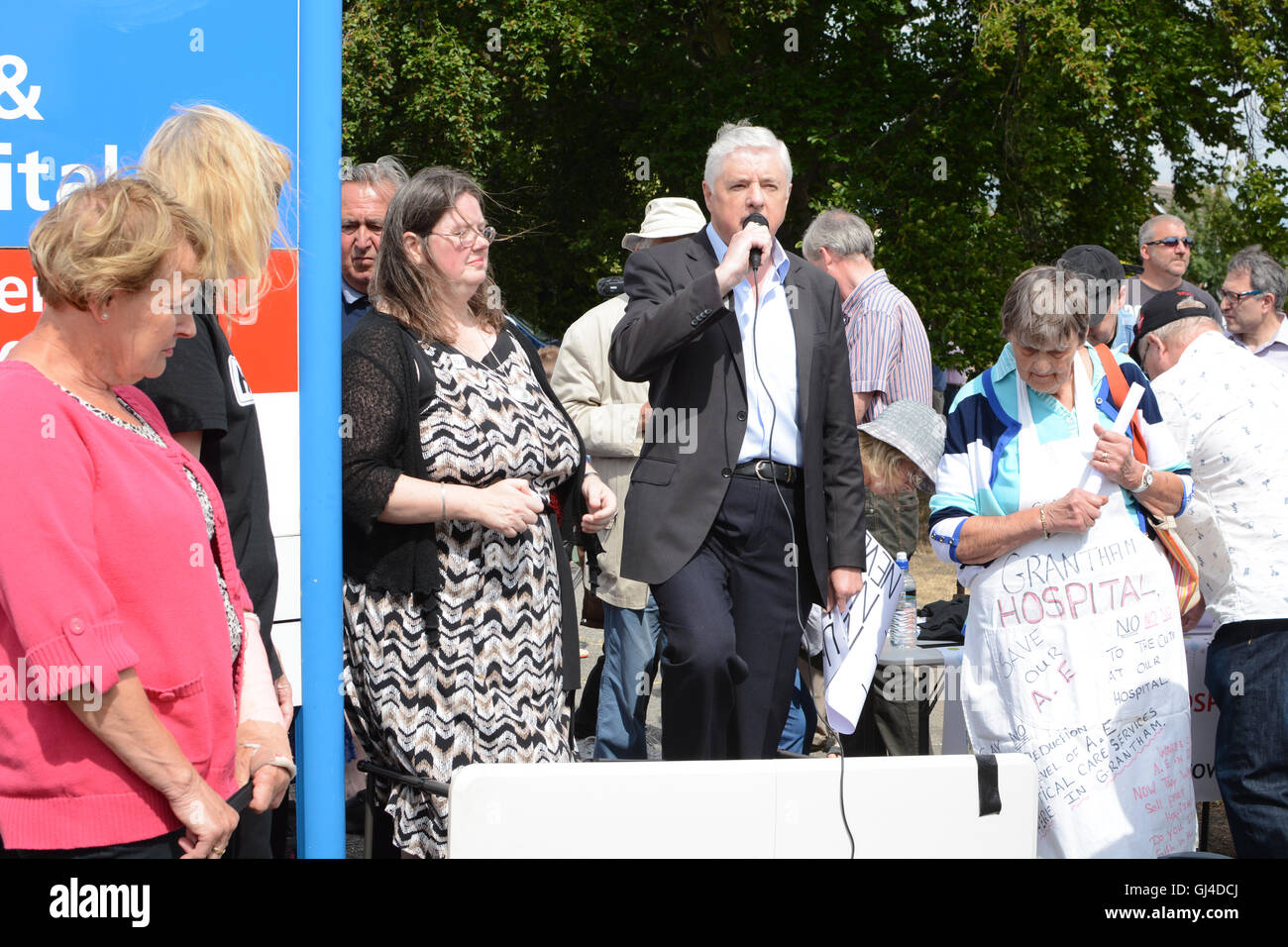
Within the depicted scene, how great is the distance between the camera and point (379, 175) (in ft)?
14.3

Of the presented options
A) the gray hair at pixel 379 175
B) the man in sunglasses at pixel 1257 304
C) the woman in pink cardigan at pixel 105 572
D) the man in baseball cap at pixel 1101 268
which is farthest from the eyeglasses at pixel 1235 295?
the woman in pink cardigan at pixel 105 572

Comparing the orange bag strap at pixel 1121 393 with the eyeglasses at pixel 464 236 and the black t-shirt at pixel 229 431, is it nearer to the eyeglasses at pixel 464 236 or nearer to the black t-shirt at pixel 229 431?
the eyeglasses at pixel 464 236

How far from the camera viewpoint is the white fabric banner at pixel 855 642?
350 cm

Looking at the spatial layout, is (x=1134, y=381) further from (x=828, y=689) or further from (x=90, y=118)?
(x=90, y=118)

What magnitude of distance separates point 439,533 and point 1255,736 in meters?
2.29

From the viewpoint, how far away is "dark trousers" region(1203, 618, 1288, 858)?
3.59 meters

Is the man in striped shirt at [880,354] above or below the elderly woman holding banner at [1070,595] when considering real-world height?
above

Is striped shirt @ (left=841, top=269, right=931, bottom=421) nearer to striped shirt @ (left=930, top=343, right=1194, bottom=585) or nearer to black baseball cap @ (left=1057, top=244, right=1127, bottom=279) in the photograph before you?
black baseball cap @ (left=1057, top=244, right=1127, bottom=279)

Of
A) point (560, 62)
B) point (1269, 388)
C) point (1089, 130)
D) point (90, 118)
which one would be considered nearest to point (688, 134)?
point (560, 62)

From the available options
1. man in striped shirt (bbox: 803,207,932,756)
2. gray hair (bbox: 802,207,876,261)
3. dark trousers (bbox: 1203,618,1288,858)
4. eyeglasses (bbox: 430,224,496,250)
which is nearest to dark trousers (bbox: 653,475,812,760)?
eyeglasses (bbox: 430,224,496,250)

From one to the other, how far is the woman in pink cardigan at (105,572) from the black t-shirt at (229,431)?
256 millimetres

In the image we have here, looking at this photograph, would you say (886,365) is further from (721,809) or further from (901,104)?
(901,104)

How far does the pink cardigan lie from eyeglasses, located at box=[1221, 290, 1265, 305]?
5.40 metres

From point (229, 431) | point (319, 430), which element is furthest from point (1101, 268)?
point (229, 431)
